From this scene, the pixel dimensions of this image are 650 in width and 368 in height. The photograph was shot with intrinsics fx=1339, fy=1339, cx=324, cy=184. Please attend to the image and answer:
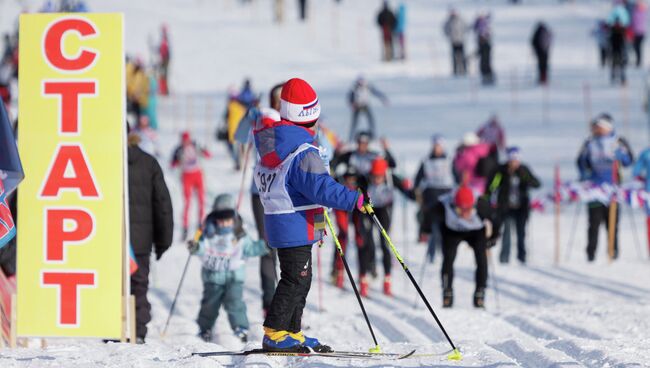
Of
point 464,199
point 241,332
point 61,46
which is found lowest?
point 241,332

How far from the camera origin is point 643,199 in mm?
16109

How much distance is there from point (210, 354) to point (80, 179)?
1.67 meters

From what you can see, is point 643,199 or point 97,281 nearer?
point 97,281

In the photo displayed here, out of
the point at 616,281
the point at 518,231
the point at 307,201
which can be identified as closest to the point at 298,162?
the point at 307,201

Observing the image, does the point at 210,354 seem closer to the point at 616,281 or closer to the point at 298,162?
the point at 298,162

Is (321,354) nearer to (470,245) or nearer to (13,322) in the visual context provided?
(13,322)

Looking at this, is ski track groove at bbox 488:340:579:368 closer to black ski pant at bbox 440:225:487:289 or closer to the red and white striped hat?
the red and white striped hat

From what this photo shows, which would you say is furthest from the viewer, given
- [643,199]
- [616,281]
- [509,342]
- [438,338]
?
[643,199]

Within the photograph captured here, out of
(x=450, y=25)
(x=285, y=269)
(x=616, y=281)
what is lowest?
(x=616, y=281)

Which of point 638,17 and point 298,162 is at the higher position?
point 638,17

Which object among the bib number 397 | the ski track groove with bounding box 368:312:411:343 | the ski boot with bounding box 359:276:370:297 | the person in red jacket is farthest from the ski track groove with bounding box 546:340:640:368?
the person in red jacket

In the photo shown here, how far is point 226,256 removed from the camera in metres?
10.8

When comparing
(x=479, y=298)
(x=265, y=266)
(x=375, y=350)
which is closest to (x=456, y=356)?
(x=375, y=350)

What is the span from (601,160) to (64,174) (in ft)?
29.3
